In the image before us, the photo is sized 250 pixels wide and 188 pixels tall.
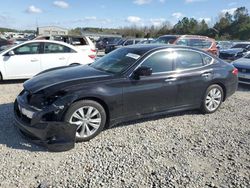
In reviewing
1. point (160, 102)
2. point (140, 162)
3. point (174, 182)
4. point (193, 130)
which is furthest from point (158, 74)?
point (174, 182)

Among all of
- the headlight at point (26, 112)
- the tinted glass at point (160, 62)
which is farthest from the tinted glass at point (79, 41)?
the headlight at point (26, 112)

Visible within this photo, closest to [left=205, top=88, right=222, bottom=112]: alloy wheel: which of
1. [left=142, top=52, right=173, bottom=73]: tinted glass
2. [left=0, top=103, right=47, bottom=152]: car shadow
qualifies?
[left=142, top=52, right=173, bottom=73]: tinted glass

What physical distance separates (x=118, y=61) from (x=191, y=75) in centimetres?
150

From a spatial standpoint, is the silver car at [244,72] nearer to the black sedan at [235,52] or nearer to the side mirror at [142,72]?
the side mirror at [142,72]

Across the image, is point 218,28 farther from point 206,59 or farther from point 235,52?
point 206,59

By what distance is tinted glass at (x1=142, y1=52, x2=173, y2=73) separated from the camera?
519 centimetres

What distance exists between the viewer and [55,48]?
31.1 ft

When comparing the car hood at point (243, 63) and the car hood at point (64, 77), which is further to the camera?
the car hood at point (243, 63)

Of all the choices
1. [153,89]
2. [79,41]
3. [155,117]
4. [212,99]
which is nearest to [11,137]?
[153,89]

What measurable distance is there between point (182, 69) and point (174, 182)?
2687mm

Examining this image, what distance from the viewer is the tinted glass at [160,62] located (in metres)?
5.19

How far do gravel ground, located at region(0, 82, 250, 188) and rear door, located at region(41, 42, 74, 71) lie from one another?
12.7 ft

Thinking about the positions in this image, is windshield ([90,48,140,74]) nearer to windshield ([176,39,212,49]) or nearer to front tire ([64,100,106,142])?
front tire ([64,100,106,142])

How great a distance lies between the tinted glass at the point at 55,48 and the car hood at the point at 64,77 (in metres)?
4.31
